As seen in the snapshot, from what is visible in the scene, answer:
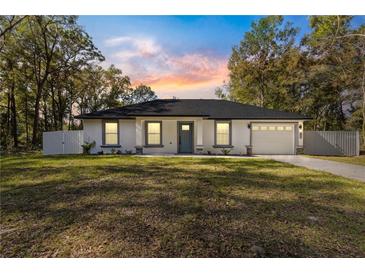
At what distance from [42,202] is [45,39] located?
69.2 feet

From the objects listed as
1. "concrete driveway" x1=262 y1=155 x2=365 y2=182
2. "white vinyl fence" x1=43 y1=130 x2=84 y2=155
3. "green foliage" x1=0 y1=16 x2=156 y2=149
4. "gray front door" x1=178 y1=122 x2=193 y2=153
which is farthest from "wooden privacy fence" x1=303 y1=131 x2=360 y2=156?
"green foliage" x1=0 y1=16 x2=156 y2=149

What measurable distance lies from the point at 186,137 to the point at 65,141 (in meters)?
7.98

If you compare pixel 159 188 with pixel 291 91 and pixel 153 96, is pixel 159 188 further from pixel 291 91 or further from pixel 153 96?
pixel 153 96

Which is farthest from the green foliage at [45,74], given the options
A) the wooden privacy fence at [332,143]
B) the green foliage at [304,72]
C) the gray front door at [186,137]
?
the wooden privacy fence at [332,143]

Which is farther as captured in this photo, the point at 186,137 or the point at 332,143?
the point at 332,143

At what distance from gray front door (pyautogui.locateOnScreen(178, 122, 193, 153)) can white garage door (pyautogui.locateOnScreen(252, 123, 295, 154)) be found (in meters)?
4.14

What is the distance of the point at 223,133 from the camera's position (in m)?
14.0

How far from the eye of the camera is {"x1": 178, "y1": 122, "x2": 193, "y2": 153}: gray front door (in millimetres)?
13797

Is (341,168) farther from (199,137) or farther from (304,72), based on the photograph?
(304,72)

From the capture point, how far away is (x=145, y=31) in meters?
5.73

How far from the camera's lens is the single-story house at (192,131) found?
Answer: 13359mm

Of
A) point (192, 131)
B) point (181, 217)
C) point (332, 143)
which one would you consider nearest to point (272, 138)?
point (332, 143)

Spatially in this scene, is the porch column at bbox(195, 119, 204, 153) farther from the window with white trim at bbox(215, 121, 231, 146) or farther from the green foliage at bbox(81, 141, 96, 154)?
the green foliage at bbox(81, 141, 96, 154)
